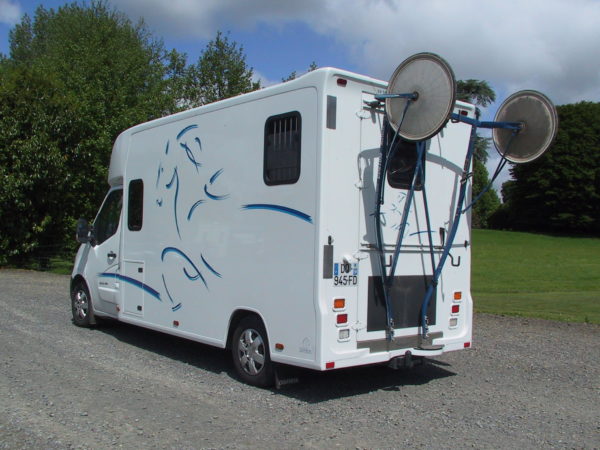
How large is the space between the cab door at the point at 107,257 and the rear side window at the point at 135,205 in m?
0.35

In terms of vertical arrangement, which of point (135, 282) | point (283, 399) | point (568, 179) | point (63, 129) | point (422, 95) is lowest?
point (283, 399)

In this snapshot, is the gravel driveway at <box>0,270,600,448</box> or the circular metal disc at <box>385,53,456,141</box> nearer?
the gravel driveway at <box>0,270,600,448</box>

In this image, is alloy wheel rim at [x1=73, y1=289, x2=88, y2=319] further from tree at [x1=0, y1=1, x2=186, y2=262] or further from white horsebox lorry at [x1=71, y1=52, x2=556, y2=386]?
tree at [x1=0, y1=1, x2=186, y2=262]

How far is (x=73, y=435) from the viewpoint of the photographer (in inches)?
190

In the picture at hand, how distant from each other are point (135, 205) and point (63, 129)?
13749 mm

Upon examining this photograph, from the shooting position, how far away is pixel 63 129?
20.5 m

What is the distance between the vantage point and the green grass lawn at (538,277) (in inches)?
495

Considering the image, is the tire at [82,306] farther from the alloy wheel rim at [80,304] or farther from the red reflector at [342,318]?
the red reflector at [342,318]

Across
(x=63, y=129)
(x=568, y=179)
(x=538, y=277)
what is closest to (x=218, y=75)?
(x=63, y=129)

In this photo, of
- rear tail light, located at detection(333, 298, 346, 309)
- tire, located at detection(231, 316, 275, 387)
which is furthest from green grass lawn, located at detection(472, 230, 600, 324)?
tire, located at detection(231, 316, 275, 387)

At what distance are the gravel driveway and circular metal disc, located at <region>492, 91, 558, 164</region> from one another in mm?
2511

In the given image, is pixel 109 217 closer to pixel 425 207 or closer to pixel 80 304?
pixel 80 304

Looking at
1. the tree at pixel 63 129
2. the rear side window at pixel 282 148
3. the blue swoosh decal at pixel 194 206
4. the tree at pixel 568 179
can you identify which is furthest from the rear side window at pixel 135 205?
the tree at pixel 568 179

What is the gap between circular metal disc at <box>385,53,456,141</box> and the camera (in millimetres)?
5496
